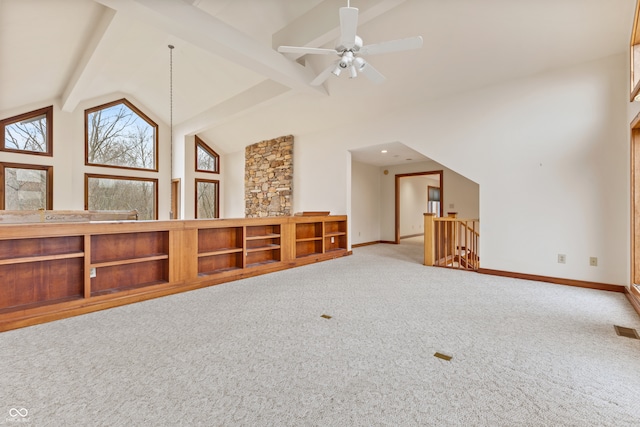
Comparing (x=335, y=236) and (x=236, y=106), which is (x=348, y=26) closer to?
(x=335, y=236)

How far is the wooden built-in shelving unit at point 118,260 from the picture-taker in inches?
101

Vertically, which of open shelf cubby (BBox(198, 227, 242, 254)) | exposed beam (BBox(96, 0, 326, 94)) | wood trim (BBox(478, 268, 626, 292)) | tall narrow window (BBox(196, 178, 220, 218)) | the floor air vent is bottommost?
the floor air vent

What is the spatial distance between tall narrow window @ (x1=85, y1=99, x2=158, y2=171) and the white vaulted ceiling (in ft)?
2.89

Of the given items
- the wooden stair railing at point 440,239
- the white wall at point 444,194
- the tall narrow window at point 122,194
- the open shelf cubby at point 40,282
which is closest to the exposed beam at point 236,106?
the tall narrow window at point 122,194

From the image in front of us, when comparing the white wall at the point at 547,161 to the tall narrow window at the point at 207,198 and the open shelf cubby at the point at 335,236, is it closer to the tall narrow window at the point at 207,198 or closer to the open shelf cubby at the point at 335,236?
the open shelf cubby at the point at 335,236

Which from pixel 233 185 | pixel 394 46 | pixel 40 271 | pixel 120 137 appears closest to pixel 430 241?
pixel 394 46

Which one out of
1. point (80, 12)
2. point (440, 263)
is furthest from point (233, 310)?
point (80, 12)

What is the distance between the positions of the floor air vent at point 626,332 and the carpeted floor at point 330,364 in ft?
0.28

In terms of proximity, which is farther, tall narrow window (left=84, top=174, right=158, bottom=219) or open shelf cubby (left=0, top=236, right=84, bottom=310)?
tall narrow window (left=84, top=174, right=158, bottom=219)

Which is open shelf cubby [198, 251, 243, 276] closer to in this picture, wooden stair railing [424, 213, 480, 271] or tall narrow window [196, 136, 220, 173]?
wooden stair railing [424, 213, 480, 271]

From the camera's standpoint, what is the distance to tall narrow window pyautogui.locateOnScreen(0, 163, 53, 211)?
19.0 feet

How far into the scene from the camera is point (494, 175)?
14.3 ft

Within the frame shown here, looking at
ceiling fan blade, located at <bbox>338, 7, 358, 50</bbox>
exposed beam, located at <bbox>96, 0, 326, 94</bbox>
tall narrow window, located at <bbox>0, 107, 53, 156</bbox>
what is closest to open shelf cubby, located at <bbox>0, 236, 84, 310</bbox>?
exposed beam, located at <bbox>96, 0, 326, 94</bbox>

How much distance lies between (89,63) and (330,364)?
19.0 ft
